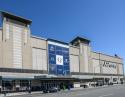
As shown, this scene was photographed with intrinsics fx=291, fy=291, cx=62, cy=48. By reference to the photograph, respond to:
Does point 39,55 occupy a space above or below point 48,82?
above

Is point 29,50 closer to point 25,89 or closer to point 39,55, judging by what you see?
point 39,55

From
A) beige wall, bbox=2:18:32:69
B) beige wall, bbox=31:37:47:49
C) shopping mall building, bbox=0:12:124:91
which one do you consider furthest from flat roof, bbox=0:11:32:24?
beige wall, bbox=31:37:47:49

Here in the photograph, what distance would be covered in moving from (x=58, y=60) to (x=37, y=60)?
427 inches

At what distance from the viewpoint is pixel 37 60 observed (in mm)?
86625

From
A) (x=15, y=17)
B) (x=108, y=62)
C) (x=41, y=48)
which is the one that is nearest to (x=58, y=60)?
(x=41, y=48)

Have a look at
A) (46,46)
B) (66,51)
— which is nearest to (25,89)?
(46,46)

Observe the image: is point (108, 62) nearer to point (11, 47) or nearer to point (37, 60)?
point (37, 60)

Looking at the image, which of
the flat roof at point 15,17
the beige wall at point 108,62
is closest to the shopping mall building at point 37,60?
the flat roof at point 15,17

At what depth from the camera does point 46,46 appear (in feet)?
300

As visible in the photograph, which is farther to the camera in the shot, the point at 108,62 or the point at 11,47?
the point at 108,62

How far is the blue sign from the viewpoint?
92812 millimetres

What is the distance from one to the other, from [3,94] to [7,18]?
817 inches

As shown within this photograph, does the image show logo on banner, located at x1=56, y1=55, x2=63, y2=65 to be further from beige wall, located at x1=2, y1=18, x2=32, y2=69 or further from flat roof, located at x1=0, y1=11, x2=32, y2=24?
flat roof, located at x1=0, y1=11, x2=32, y2=24

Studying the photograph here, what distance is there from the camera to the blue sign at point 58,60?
305ft
